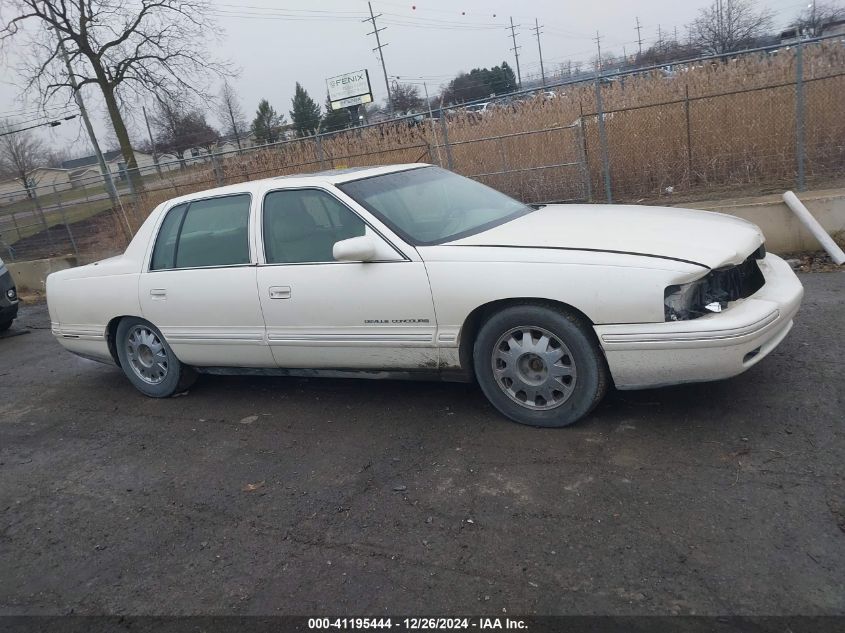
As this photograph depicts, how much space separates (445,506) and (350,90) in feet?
148

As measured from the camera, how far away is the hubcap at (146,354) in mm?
5500

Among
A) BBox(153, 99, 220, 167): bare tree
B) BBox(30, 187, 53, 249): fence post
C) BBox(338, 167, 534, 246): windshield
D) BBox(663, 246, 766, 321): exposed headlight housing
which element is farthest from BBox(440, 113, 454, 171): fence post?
BBox(153, 99, 220, 167): bare tree

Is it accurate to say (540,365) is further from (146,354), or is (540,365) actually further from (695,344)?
(146,354)

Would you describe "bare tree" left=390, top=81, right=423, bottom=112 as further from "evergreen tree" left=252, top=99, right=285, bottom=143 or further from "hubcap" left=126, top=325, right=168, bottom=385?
"hubcap" left=126, top=325, right=168, bottom=385

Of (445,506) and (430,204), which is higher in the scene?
(430,204)

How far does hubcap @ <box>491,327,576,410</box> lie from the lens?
3.81m

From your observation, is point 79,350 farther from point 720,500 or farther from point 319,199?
point 720,500

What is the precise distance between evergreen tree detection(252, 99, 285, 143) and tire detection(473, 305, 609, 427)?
36.5 metres

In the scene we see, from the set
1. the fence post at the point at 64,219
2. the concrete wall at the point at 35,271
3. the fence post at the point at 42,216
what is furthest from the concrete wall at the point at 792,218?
the fence post at the point at 42,216

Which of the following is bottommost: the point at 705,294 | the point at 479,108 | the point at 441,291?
the point at 705,294

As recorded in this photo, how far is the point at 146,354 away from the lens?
563 centimetres

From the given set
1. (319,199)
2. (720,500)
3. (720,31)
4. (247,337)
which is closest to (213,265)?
(247,337)

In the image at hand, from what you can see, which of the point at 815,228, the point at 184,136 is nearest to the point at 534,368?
the point at 815,228

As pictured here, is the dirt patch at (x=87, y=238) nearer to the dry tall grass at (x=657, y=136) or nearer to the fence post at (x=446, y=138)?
the dry tall grass at (x=657, y=136)
